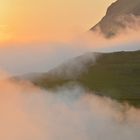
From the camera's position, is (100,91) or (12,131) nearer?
(12,131)

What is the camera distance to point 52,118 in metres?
152

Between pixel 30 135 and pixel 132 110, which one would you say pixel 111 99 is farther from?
pixel 30 135

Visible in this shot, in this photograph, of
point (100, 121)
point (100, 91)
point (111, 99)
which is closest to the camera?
point (100, 121)

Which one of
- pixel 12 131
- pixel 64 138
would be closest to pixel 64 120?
pixel 12 131

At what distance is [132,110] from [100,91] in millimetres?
38058

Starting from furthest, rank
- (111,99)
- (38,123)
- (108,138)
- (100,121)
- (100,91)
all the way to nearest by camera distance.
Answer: (100,91) → (111,99) → (38,123) → (100,121) → (108,138)

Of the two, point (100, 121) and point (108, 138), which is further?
point (100, 121)

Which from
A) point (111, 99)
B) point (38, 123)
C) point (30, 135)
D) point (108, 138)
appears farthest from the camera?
point (111, 99)

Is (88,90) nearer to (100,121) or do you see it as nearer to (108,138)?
(100,121)

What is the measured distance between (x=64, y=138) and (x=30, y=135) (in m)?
12.0

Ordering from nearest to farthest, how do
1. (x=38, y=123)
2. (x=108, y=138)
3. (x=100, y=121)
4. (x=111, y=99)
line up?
(x=108, y=138)
(x=100, y=121)
(x=38, y=123)
(x=111, y=99)

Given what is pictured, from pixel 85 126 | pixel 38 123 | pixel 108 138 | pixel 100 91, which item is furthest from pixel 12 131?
pixel 100 91

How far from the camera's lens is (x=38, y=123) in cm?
14750

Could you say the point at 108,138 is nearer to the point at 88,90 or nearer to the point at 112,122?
the point at 112,122
